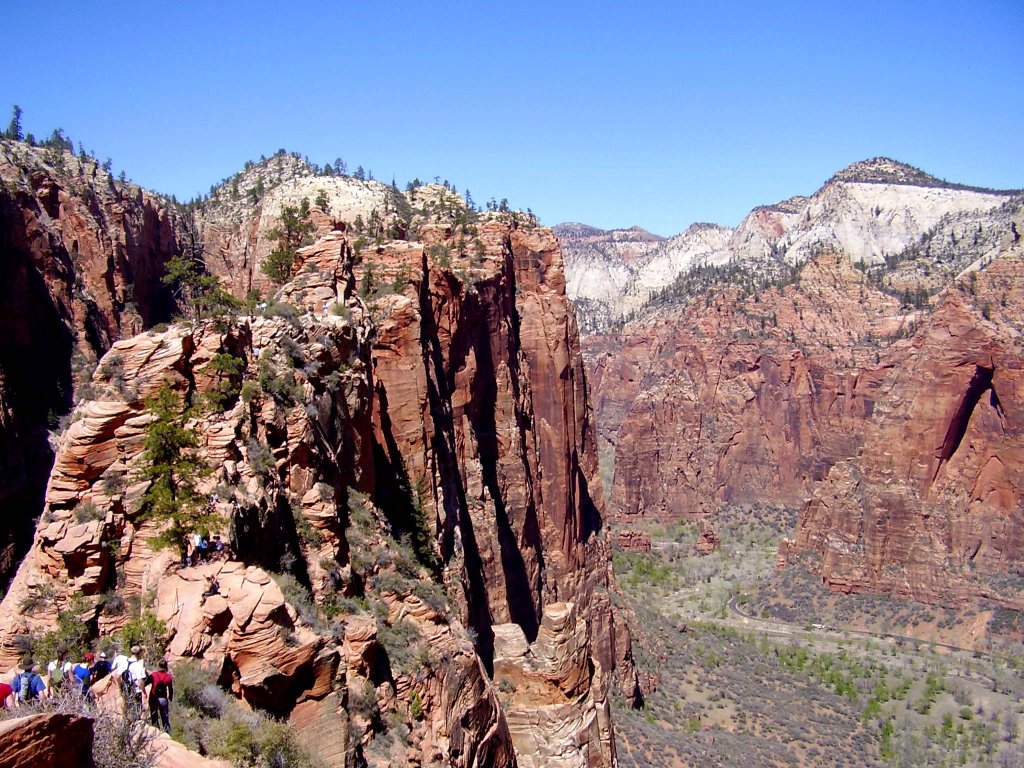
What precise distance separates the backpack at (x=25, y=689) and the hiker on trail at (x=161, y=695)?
124cm

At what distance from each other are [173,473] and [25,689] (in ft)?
14.6

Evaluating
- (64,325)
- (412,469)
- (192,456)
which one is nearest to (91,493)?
(192,456)

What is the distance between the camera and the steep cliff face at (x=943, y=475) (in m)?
77.1

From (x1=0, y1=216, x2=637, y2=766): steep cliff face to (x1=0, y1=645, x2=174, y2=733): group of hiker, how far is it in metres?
0.85

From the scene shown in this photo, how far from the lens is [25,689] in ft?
29.5

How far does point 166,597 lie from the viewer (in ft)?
37.0

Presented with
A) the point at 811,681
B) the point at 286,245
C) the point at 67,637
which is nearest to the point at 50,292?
the point at 286,245

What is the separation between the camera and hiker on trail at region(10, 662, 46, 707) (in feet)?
29.1

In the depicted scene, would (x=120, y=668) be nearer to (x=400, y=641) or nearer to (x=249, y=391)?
(x=249, y=391)

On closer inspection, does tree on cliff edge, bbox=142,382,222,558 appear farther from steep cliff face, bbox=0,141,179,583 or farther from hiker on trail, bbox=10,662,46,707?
steep cliff face, bbox=0,141,179,583

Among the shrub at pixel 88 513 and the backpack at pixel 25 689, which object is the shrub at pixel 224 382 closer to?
the shrub at pixel 88 513

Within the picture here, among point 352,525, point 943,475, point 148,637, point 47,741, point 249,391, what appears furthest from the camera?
point 943,475

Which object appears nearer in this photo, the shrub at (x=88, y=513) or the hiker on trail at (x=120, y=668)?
the hiker on trail at (x=120, y=668)

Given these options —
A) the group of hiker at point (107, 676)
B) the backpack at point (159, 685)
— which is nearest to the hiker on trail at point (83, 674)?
the group of hiker at point (107, 676)
